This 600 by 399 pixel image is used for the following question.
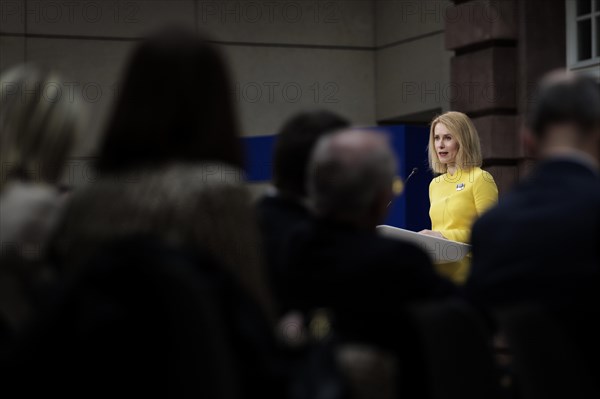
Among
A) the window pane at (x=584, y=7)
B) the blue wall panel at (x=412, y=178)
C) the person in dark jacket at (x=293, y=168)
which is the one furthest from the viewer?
the window pane at (x=584, y=7)

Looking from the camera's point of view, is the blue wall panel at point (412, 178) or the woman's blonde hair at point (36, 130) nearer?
the woman's blonde hair at point (36, 130)

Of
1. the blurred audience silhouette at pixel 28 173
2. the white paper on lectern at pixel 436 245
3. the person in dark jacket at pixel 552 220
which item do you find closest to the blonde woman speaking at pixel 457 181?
the white paper on lectern at pixel 436 245

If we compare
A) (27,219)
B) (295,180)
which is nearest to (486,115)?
(295,180)

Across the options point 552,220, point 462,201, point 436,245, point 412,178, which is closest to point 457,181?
point 462,201

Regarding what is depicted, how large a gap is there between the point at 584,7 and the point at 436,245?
3535 millimetres

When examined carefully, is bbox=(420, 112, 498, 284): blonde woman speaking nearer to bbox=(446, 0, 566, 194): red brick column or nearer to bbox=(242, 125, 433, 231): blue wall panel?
bbox=(242, 125, 433, 231): blue wall panel

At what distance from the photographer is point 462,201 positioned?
590 cm

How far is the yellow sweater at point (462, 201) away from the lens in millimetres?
5871

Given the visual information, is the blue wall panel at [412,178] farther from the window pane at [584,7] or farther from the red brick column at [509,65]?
the window pane at [584,7]

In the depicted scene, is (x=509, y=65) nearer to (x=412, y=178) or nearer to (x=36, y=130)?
(x=412, y=178)

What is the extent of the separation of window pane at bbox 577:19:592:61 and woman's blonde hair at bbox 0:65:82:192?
608 cm

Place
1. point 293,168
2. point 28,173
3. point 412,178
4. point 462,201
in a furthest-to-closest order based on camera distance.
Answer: point 412,178 < point 462,201 < point 293,168 < point 28,173

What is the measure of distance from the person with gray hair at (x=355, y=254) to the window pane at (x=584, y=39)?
5625mm

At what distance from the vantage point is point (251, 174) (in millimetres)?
8781
